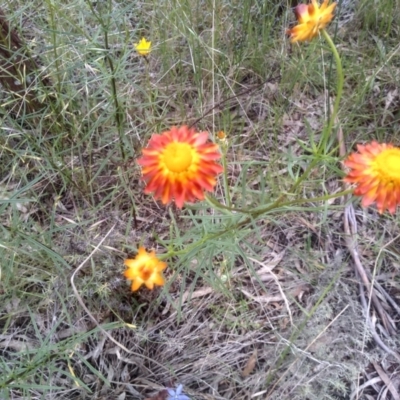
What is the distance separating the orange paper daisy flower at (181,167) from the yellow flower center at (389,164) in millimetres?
322

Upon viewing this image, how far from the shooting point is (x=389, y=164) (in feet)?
3.24

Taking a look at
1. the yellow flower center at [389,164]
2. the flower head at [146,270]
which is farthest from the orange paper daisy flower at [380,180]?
the flower head at [146,270]

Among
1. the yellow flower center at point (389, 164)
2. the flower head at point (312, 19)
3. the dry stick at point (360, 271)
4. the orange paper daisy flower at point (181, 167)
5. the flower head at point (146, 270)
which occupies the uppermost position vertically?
the flower head at point (312, 19)

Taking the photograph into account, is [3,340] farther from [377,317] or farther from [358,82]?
[358,82]

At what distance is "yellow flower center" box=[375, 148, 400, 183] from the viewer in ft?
3.20

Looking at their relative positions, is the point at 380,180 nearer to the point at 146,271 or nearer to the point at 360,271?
the point at 146,271

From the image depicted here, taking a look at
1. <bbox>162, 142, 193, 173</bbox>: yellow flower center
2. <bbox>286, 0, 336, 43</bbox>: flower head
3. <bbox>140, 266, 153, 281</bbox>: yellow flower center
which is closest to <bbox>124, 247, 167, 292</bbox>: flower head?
<bbox>140, 266, 153, 281</bbox>: yellow flower center

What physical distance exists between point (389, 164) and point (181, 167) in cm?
42

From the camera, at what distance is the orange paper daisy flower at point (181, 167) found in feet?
3.19

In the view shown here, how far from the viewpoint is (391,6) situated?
197cm

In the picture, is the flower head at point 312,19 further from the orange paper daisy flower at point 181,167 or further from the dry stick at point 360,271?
the dry stick at point 360,271

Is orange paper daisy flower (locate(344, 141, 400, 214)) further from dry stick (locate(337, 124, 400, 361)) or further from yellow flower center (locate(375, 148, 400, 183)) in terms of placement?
dry stick (locate(337, 124, 400, 361))

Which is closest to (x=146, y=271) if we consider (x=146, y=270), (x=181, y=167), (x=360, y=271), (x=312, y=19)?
(x=146, y=270)

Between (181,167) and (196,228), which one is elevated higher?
(181,167)
